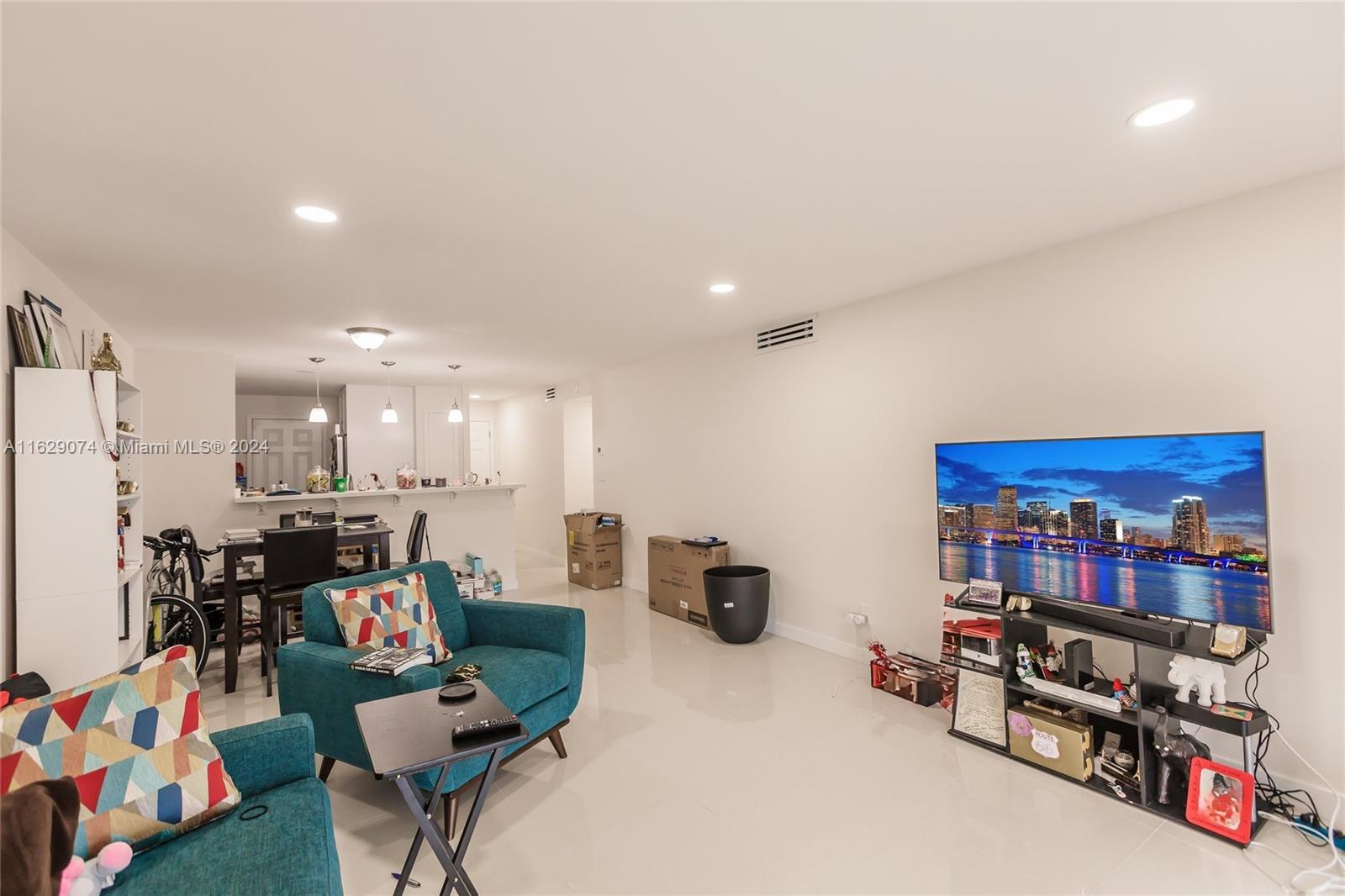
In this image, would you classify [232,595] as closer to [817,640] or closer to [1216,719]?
[817,640]

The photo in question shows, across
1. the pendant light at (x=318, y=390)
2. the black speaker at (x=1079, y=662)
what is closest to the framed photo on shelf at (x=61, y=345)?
the pendant light at (x=318, y=390)

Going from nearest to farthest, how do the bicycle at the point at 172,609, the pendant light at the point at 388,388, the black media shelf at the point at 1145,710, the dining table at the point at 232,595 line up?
1. the black media shelf at the point at 1145,710
2. the dining table at the point at 232,595
3. the bicycle at the point at 172,609
4. the pendant light at the point at 388,388

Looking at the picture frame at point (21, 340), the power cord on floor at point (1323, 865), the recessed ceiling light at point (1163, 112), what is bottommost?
the power cord on floor at point (1323, 865)

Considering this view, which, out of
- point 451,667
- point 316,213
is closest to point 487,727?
point 451,667

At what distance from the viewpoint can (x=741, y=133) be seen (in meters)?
2.06

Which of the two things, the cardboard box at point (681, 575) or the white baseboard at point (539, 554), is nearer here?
the cardboard box at point (681, 575)

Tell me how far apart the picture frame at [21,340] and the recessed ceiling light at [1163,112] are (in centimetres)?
433

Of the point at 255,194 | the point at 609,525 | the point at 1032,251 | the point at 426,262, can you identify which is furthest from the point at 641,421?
the point at 255,194

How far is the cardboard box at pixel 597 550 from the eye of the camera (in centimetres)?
682

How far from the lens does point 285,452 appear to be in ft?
29.8

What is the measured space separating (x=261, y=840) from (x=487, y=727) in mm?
587

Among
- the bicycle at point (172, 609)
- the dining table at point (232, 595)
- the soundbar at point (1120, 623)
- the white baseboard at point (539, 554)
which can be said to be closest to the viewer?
the soundbar at point (1120, 623)

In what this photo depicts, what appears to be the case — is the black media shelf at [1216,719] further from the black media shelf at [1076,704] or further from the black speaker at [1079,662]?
the black speaker at [1079,662]

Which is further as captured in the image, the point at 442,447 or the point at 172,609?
the point at 442,447
